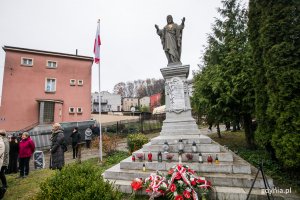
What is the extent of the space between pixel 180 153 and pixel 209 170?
3.49ft

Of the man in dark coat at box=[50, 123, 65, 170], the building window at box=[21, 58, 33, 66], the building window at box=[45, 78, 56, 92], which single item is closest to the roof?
the building window at box=[21, 58, 33, 66]

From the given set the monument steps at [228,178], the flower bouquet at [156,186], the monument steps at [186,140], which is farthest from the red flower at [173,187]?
the monument steps at [186,140]

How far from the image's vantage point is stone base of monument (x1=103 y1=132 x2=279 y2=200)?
4.40m

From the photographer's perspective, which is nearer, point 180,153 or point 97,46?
point 180,153

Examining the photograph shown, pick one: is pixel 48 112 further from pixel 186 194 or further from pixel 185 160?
pixel 186 194

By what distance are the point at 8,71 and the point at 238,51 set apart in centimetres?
2386

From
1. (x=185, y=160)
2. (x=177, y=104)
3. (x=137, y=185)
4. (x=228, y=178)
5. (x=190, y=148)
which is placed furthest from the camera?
(x=177, y=104)

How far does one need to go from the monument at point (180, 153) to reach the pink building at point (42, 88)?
59.7ft

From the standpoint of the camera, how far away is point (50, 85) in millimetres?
22672

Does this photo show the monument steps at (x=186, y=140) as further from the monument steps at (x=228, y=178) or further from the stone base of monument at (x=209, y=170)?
the monument steps at (x=228, y=178)

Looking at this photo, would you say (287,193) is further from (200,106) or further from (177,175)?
(200,106)

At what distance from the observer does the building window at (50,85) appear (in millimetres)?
22422

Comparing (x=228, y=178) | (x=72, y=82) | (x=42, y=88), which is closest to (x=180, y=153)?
(x=228, y=178)

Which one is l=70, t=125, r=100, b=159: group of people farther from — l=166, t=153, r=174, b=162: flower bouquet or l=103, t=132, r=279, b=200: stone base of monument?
l=166, t=153, r=174, b=162: flower bouquet
